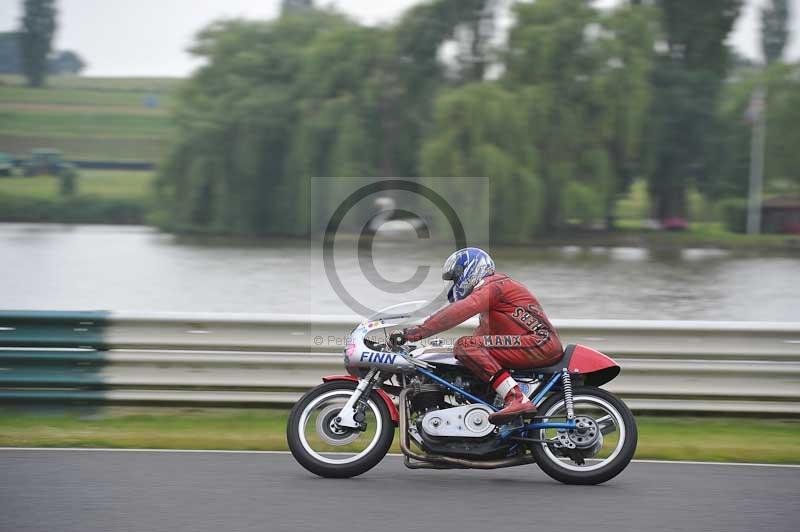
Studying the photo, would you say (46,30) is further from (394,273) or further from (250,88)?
(394,273)

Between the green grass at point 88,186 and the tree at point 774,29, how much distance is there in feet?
132

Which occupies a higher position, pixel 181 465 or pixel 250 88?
pixel 250 88

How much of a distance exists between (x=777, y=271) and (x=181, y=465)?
2969cm

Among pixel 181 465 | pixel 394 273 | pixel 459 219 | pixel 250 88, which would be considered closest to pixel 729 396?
pixel 181 465

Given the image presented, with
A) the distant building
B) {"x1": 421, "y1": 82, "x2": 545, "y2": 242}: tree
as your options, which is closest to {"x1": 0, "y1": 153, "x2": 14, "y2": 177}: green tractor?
{"x1": 421, "y1": 82, "x2": 545, "y2": 242}: tree

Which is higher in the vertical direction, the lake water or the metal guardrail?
the metal guardrail

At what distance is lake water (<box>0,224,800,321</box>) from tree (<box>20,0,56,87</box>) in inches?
703

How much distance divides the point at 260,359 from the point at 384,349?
2232mm

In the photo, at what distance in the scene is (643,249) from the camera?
38.8m

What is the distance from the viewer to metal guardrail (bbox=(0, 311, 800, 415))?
313 inches

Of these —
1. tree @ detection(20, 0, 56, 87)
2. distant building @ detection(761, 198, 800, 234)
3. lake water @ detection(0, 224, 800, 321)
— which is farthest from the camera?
tree @ detection(20, 0, 56, 87)

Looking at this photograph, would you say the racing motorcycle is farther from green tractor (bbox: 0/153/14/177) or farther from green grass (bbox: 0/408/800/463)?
green tractor (bbox: 0/153/14/177)

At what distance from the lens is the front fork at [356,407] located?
6.16m

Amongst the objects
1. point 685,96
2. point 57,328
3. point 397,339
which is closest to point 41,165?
point 685,96
